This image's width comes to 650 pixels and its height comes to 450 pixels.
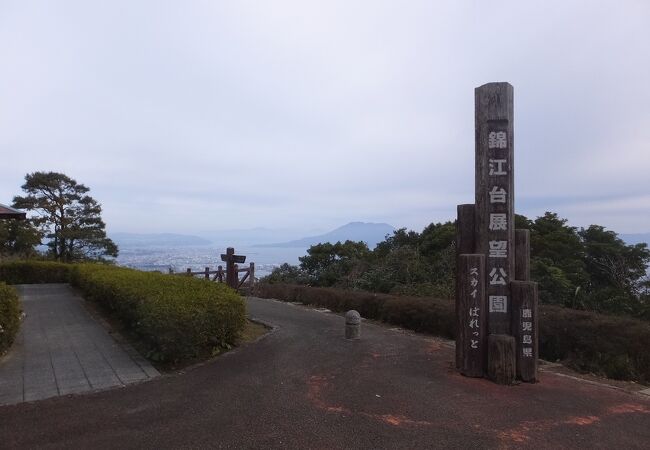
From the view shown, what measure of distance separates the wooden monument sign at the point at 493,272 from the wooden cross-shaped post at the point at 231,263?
10.2m

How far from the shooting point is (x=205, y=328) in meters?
6.60

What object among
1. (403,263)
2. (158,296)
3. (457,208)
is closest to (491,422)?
(457,208)

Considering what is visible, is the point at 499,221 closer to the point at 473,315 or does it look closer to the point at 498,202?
the point at 498,202

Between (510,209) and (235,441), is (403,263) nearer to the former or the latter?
(510,209)

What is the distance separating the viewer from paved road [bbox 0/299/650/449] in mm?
3930

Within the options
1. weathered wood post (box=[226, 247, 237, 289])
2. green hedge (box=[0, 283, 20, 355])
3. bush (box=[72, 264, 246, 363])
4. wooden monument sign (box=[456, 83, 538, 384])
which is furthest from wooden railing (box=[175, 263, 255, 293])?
wooden monument sign (box=[456, 83, 538, 384])

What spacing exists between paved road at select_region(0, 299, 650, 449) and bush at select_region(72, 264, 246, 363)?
483mm

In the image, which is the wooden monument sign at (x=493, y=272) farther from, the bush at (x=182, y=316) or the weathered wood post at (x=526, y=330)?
the bush at (x=182, y=316)

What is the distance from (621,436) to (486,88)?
425 centimetres

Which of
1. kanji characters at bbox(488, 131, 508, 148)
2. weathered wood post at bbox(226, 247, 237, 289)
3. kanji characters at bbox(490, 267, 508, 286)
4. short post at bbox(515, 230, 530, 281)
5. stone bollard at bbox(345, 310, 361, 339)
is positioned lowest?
stone bollard at bbox(345, 310, 361, 339)

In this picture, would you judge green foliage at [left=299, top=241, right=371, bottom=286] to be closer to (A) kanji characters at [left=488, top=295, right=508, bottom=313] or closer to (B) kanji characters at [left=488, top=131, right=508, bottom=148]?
(A) kanji characters at [left=488, top=295, right=508, bottom=313]

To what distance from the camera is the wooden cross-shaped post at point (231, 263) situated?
15031mm

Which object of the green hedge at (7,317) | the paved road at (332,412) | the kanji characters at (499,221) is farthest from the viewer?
the green hedge at (7,317)

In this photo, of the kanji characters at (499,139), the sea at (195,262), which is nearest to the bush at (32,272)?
the sea at (195,262)
